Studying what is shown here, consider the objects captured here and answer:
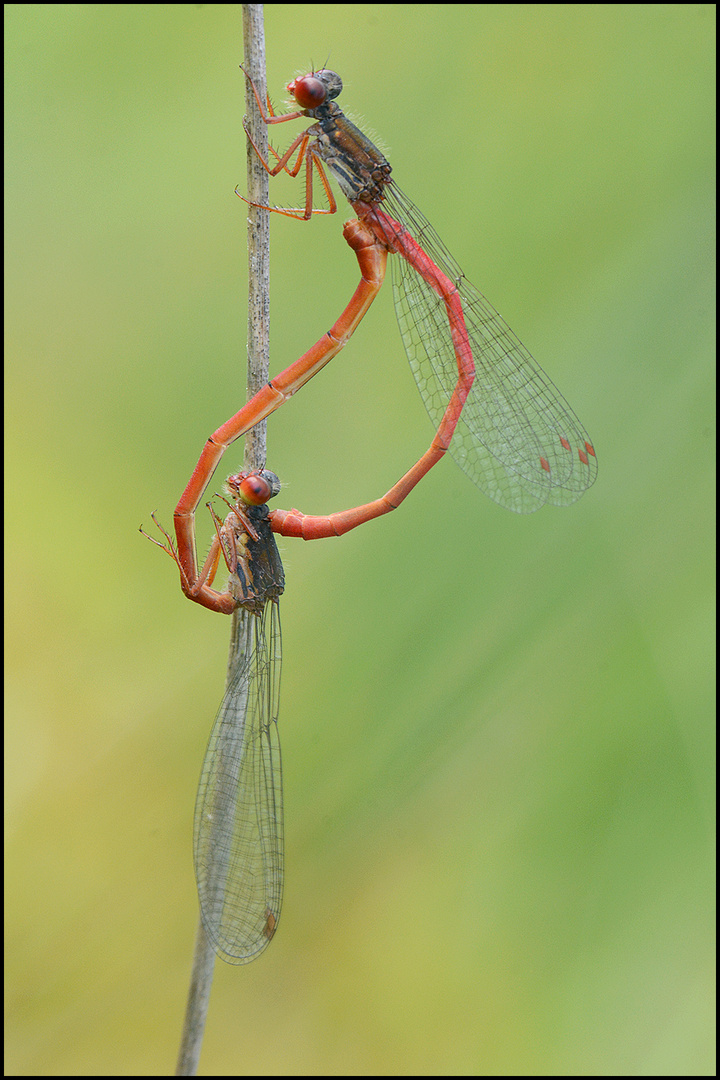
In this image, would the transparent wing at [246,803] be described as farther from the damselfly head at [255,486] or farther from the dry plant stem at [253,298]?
the damselfly head at [255,486]

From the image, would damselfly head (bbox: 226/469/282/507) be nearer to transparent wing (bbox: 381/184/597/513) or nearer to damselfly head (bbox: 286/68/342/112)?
transparent wing (bbox: 381/184/597/513)

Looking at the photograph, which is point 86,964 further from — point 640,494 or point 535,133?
point 535,133

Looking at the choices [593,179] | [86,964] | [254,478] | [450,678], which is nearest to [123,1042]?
[86,964]

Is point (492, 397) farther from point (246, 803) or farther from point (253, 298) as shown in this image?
point (246, 803)

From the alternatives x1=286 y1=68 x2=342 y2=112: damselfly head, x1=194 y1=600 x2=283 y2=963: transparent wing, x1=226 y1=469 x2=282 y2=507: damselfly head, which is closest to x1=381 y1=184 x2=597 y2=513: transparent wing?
x1=286 y1=68 x2=342 y2=112: damselfly head

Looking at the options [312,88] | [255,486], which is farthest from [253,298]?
[312,88]
